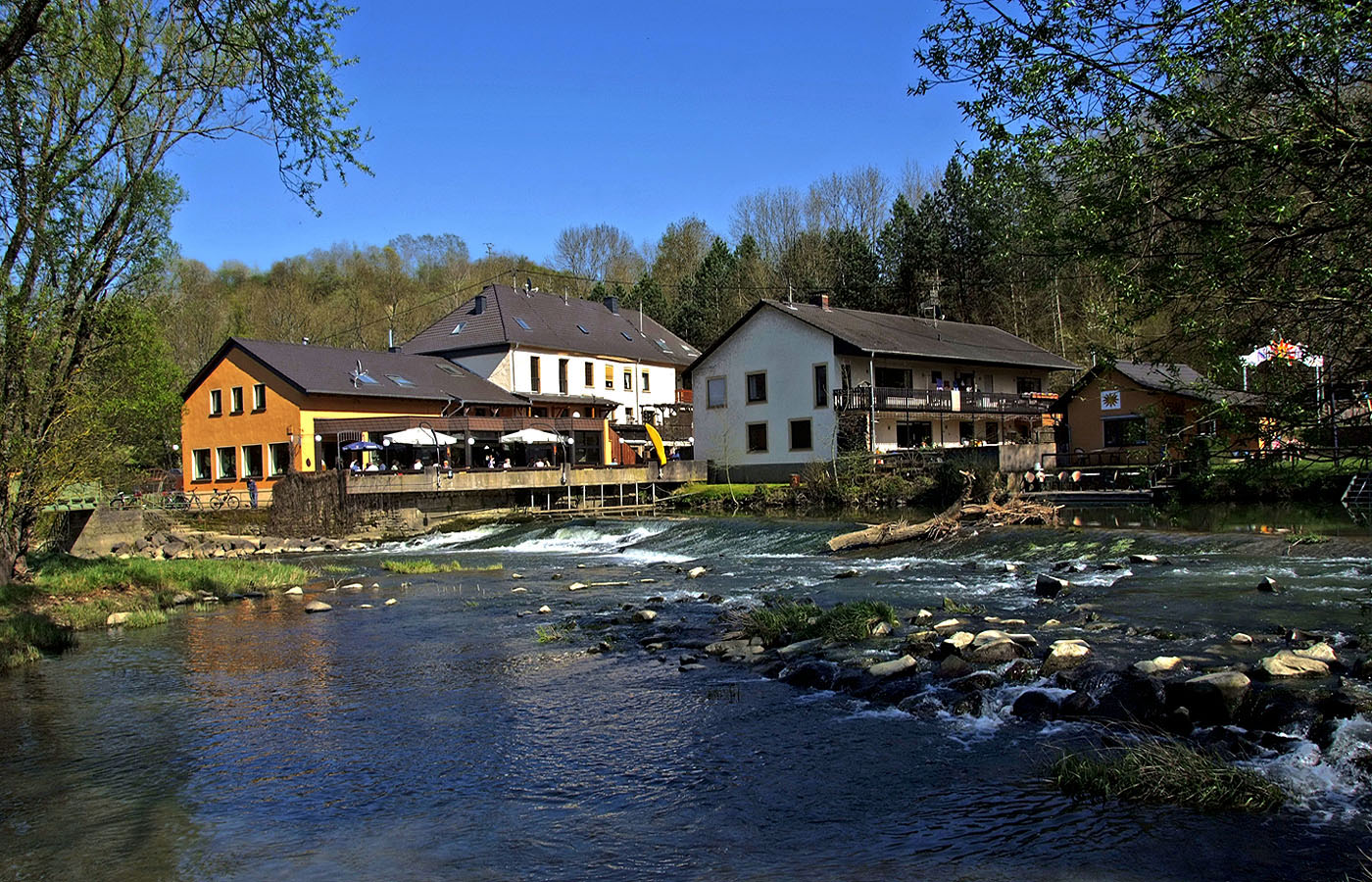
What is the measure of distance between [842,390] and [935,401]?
5738 millimetres

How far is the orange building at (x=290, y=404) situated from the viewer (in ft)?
140

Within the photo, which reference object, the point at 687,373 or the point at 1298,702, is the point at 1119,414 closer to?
the point at 687,373

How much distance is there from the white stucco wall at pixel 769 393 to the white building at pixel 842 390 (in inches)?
2.0

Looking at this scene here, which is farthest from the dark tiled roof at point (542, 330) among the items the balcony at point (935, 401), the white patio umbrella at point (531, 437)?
the balcony at point (935, 401)

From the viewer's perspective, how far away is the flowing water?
6117mm

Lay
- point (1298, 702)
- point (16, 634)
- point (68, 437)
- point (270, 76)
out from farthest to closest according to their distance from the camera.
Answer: point (68, 437) → point (16, 634) → point (270, 76) → point (1298, 702)

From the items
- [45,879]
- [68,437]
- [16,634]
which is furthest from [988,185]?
[68,437]

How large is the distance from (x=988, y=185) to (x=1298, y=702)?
506 cm

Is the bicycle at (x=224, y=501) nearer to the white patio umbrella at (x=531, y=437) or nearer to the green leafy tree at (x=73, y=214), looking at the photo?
the white patio umbrella at (x=531, y=437)

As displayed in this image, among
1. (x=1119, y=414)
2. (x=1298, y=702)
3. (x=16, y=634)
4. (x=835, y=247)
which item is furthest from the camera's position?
(x=835, y=247)

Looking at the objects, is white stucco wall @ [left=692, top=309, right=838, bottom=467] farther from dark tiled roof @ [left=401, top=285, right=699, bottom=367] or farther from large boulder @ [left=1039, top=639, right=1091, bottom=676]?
large boulder @ [left=1039, top=639, right=1091, bottom=676]

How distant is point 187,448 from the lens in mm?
48094

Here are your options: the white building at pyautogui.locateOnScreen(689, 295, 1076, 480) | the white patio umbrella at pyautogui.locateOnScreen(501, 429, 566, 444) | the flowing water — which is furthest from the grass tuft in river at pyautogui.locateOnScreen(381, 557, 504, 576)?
the white building at pyautogui.locateOnScreen(689, 295, 1076, 480)

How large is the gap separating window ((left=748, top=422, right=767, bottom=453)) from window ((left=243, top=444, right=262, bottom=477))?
23.4 m
